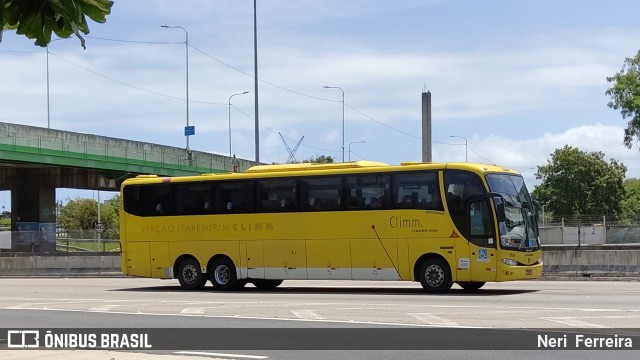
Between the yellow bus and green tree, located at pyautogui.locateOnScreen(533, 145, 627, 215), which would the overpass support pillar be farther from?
green tree, located at pyautogui.locateOnScreen(533, 145, 627, 215)

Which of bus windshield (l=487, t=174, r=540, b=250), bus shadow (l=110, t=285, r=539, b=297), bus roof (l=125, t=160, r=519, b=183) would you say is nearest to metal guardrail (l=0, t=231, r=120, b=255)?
bus shadow (l=110, t=285, r=539, b=297)

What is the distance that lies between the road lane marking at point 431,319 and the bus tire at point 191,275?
11.2 meters

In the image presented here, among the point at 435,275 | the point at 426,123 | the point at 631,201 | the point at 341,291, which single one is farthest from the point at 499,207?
the point at 631,201

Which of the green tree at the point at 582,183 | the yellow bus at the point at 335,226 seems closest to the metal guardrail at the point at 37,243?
the yellow bus at the point at 335,226

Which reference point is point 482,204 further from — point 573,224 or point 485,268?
point 573,224

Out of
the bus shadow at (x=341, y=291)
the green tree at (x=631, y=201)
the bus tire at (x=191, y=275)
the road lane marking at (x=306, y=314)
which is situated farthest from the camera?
the green tree at (x=631, y=201)

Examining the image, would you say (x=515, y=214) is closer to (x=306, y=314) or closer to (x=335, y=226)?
(x=335, y=226)

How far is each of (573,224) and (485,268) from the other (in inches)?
1147

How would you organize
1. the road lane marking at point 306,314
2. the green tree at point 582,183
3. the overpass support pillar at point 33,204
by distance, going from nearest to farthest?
the road lane marking at point 306,314, the overpass support pillar at point 33,204, the green tree at point 582,183

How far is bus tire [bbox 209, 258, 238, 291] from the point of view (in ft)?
85.8

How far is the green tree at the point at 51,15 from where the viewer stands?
4.47 metres

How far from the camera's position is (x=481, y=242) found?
22.2 meters

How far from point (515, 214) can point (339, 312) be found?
6.93 m

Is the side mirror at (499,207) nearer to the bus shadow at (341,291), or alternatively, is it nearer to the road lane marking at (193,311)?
the bus shadow at (341,291)
